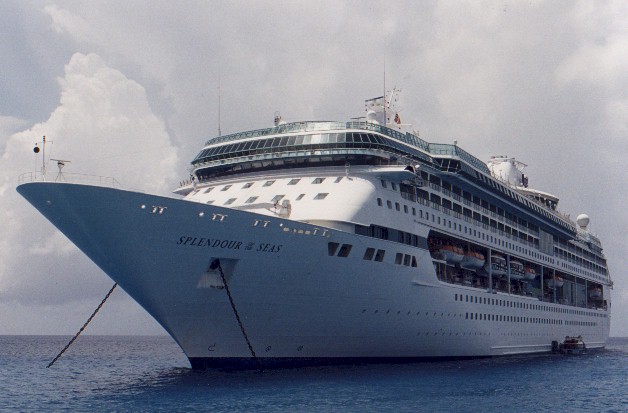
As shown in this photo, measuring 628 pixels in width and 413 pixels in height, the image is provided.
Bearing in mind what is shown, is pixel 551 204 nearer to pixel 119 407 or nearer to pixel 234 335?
pixel 234 335

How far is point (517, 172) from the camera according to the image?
6550 cm

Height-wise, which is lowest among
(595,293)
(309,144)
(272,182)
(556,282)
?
(595,293)

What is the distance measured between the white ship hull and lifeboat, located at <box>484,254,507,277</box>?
12172mm

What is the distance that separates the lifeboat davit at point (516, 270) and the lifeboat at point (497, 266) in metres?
2.39

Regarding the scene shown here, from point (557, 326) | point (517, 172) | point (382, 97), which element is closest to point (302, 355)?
point (382, 97)

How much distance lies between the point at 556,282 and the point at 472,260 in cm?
2057

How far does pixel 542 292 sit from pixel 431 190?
74.1 ft

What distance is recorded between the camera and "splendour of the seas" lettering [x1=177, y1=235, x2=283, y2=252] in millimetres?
25969

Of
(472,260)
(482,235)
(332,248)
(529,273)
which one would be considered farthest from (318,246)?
(529,273)

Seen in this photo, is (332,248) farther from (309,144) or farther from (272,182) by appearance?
(309,144)

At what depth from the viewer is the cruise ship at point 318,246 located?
25969 millimetres

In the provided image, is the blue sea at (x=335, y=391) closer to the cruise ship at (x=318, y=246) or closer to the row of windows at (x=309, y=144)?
the cruise ship at (x=318, y=246)

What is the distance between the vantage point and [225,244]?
87.7ft

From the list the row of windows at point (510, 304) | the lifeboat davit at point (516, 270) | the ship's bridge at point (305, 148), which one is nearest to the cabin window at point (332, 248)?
the ship's bridge at point (305, 148)
